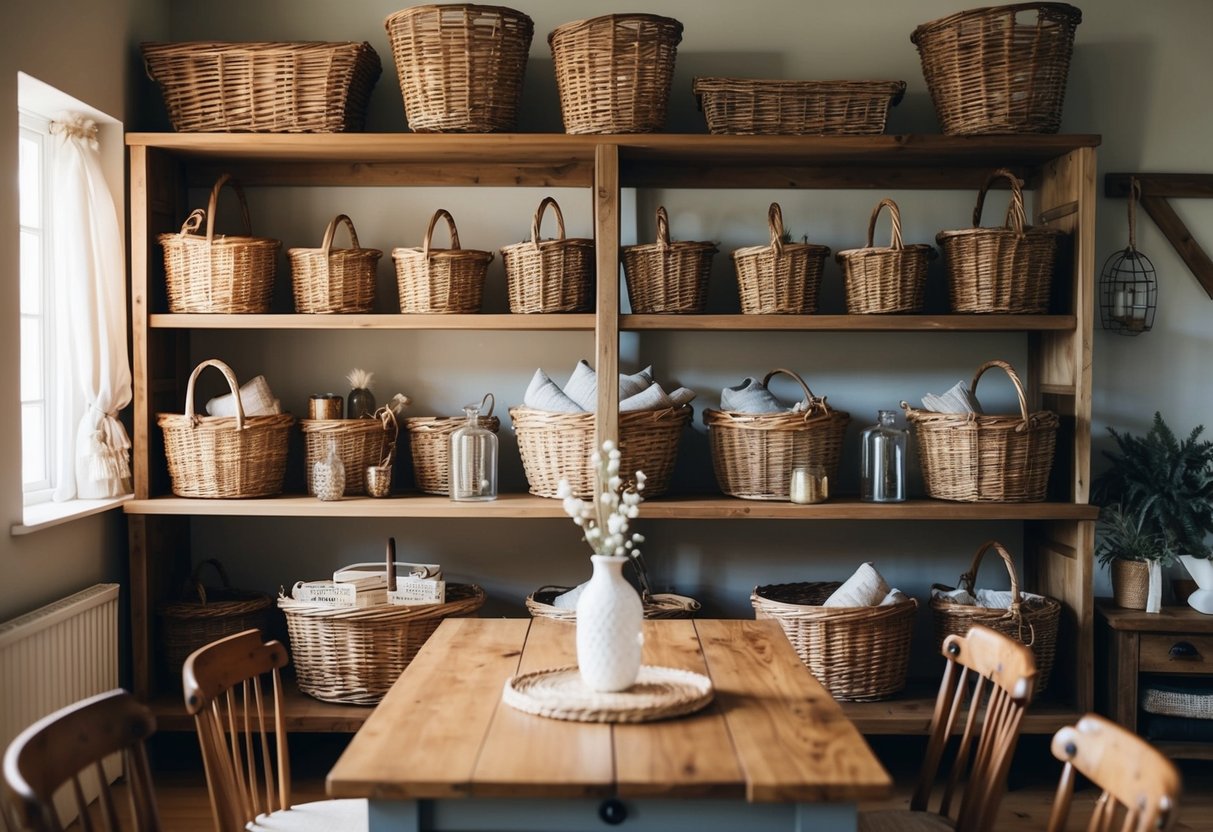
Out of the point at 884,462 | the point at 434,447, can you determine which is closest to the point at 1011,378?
the point at 884,462

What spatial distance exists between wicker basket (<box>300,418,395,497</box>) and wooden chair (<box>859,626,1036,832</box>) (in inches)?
76.9

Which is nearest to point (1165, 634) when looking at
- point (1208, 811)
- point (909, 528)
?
point (1208, 811)

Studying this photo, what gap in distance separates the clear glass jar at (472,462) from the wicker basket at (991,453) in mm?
1340

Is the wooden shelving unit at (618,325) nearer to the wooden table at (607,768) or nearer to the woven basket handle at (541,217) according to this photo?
the woven basket handle at (541,217)

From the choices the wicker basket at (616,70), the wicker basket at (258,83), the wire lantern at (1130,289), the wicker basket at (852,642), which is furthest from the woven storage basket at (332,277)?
the wire lantern at (1130,289)

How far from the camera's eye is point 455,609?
11.4 feet

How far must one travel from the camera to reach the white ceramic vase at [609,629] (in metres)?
2.03

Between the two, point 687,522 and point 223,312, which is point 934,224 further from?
point 223,312

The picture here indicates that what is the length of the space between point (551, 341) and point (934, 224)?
1370mm

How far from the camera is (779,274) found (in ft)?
11.4

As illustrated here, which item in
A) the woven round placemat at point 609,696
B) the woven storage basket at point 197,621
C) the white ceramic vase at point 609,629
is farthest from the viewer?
the woven storage basket at point 197,621

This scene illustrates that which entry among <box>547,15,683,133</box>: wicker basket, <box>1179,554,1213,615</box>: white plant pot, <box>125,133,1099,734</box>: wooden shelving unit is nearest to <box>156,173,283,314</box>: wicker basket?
<box>125,133,1099,734</box>: wooden shelving unit

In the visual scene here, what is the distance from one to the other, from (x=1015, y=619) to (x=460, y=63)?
232 centimetres

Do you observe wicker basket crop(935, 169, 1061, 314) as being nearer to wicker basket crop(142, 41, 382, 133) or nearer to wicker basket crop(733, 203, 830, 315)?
wicker basket crop(733, 203, 830, 315)
